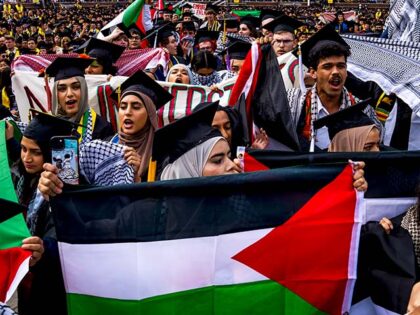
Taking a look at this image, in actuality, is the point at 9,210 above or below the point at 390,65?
below

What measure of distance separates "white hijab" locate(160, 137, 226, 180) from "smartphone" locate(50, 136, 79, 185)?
0.58 m

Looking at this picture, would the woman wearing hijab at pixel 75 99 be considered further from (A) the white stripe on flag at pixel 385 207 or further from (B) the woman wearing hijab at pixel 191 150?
(A) the white stripe on flag at pixel 385 207

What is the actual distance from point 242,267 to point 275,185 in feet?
1.35

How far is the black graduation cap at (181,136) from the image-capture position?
3.29 metres

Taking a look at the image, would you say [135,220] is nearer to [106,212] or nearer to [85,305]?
[106,212]

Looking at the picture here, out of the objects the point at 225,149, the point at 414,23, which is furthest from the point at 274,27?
the point at 225,149

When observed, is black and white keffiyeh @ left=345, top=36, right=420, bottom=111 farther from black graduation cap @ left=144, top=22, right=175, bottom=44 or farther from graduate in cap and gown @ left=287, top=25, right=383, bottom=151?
black graduation cap @ left=144, top=22, right=175, bottom=44

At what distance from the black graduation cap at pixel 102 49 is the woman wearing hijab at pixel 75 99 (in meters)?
1.54

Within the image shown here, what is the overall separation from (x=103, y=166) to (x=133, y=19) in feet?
19.8

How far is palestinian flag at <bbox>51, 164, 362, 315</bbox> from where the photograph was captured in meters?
2.88

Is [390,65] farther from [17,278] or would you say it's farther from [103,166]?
[17,278]

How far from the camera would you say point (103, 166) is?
369 centimetres

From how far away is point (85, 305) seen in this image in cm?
288

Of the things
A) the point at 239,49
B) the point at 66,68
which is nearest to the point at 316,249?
the point at 66,68
